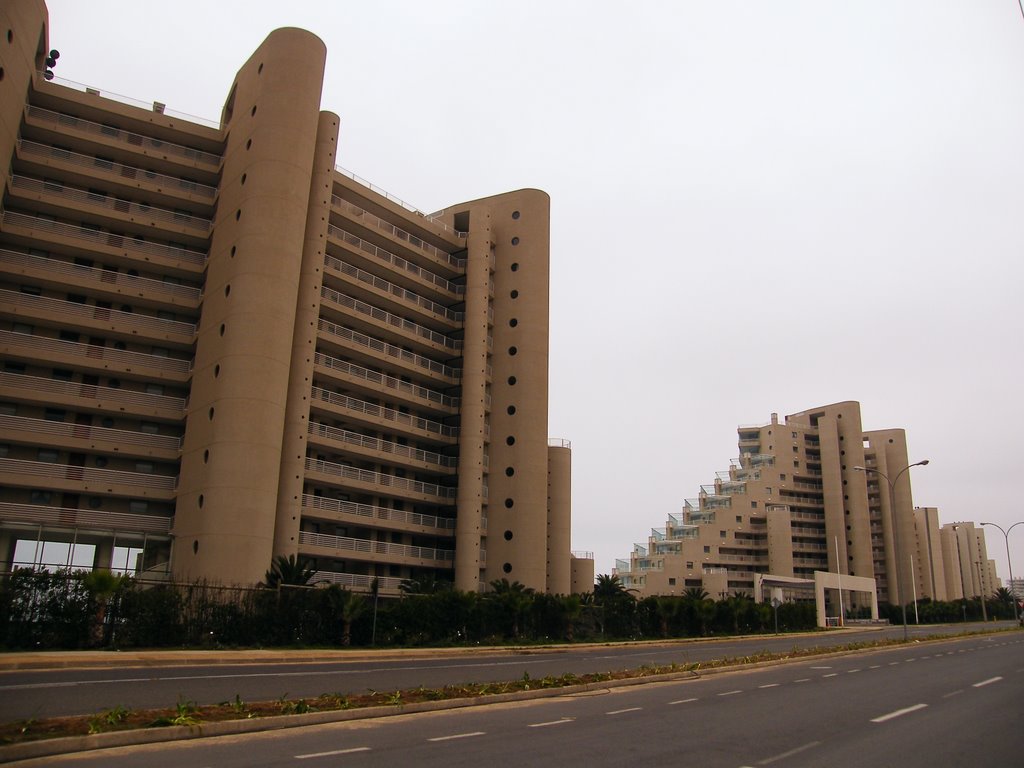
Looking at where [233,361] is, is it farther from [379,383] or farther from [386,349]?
[386,349]

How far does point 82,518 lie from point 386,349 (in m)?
22.1

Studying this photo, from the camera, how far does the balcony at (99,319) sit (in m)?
42.9

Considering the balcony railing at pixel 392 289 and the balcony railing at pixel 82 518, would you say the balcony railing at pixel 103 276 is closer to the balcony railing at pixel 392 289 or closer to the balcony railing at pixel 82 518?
the balcony railing at pixel 392 289

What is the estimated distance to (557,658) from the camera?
29.9 metres

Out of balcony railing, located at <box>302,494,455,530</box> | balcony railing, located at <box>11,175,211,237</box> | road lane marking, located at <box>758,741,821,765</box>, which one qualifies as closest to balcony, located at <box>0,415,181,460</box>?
balcony railing, located at <box>302,494,455,530</box>

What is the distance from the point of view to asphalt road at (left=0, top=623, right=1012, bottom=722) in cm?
1388

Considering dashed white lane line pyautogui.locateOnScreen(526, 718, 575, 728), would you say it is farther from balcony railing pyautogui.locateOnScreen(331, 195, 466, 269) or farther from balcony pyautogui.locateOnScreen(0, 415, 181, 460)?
balcony railing pyautogui.locateOnScreen(331, 195, 466, 269)

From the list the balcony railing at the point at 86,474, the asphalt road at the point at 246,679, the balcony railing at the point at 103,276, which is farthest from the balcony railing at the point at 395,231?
the asphalt road at the point at 246,679

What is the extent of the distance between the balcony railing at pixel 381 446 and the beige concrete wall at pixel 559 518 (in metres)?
9.51

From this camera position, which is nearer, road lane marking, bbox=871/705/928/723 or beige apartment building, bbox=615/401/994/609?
road lane marking, bbox=871/705/928/723

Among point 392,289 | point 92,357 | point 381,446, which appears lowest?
point 381,446

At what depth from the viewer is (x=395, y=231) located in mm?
59781

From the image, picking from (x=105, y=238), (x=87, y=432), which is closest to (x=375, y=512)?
(x=87, y=432)

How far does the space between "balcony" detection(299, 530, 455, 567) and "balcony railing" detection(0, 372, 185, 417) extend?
10.8m
